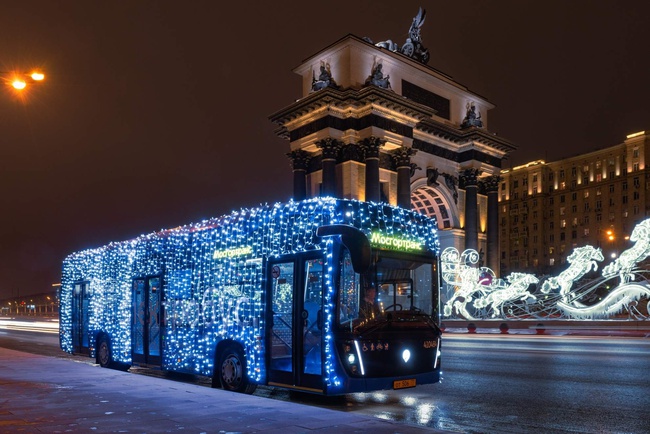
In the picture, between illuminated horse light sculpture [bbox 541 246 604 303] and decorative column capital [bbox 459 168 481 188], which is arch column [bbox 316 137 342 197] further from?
illuminated horse light sculpture [bbox 541 246 604 303]

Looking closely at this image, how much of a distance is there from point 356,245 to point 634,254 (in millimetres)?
24111

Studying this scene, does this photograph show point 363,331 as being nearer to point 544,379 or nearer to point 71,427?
point 71,427

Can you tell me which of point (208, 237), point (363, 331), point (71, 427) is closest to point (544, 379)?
point (363, 331)

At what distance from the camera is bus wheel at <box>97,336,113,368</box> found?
1683 centimetres

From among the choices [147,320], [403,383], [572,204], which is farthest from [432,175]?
[572,204]

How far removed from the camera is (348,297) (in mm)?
9719

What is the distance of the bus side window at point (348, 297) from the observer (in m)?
9.69

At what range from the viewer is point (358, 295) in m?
9.70

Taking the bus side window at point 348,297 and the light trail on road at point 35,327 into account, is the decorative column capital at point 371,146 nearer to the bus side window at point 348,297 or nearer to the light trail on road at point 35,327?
the light trail on road at point 35,327

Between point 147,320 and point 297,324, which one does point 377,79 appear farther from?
point 297,324

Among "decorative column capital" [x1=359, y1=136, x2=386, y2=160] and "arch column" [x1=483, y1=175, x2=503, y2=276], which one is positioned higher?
"decorative column capital" [x1=359, y1=136, x2=386, y2=160]

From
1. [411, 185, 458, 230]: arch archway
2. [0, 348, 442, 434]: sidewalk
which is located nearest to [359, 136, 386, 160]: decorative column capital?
[411, 185, 458, 230]: arch archway

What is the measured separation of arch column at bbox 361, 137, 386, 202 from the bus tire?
2759 centimetres

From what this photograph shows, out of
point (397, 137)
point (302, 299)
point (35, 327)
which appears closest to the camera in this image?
point (302, 299)
